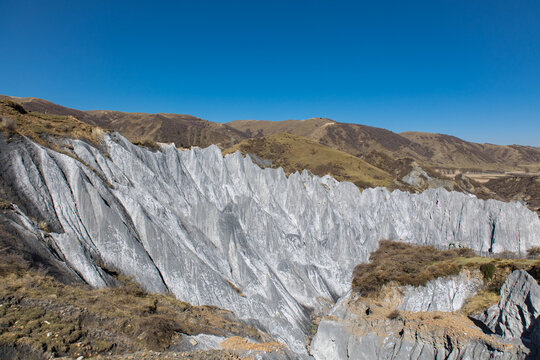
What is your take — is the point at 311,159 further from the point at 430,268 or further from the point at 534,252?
the point at 430,268

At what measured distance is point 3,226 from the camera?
13945mm

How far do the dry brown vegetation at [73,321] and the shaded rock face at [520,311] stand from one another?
15.1 m

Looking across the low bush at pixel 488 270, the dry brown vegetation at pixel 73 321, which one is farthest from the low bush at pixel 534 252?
the dry brown vegetation at pixel 73 321

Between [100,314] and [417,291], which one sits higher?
[100,314]

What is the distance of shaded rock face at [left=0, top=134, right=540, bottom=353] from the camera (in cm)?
1930

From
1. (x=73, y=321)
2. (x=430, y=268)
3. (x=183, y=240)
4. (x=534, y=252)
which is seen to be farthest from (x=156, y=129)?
(x=73, y=321)

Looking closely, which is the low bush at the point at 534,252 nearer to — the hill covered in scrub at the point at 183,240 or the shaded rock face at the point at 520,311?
the hill covered in scrub at the point at 183,240

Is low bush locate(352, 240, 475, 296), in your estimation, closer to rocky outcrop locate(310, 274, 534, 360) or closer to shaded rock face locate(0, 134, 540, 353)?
rocky outcrop locate(310, 274, 534, 360)

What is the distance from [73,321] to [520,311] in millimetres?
20913

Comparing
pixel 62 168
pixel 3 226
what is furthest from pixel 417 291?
pixel 62 168

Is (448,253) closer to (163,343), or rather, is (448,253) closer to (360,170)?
(163,343)

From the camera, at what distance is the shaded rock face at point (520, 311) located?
15.2 meters

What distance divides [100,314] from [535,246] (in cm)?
6014

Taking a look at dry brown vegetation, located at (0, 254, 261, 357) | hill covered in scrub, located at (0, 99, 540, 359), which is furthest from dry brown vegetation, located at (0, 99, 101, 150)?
dry brown vegetation, located at (0, 254, 261, 357)
